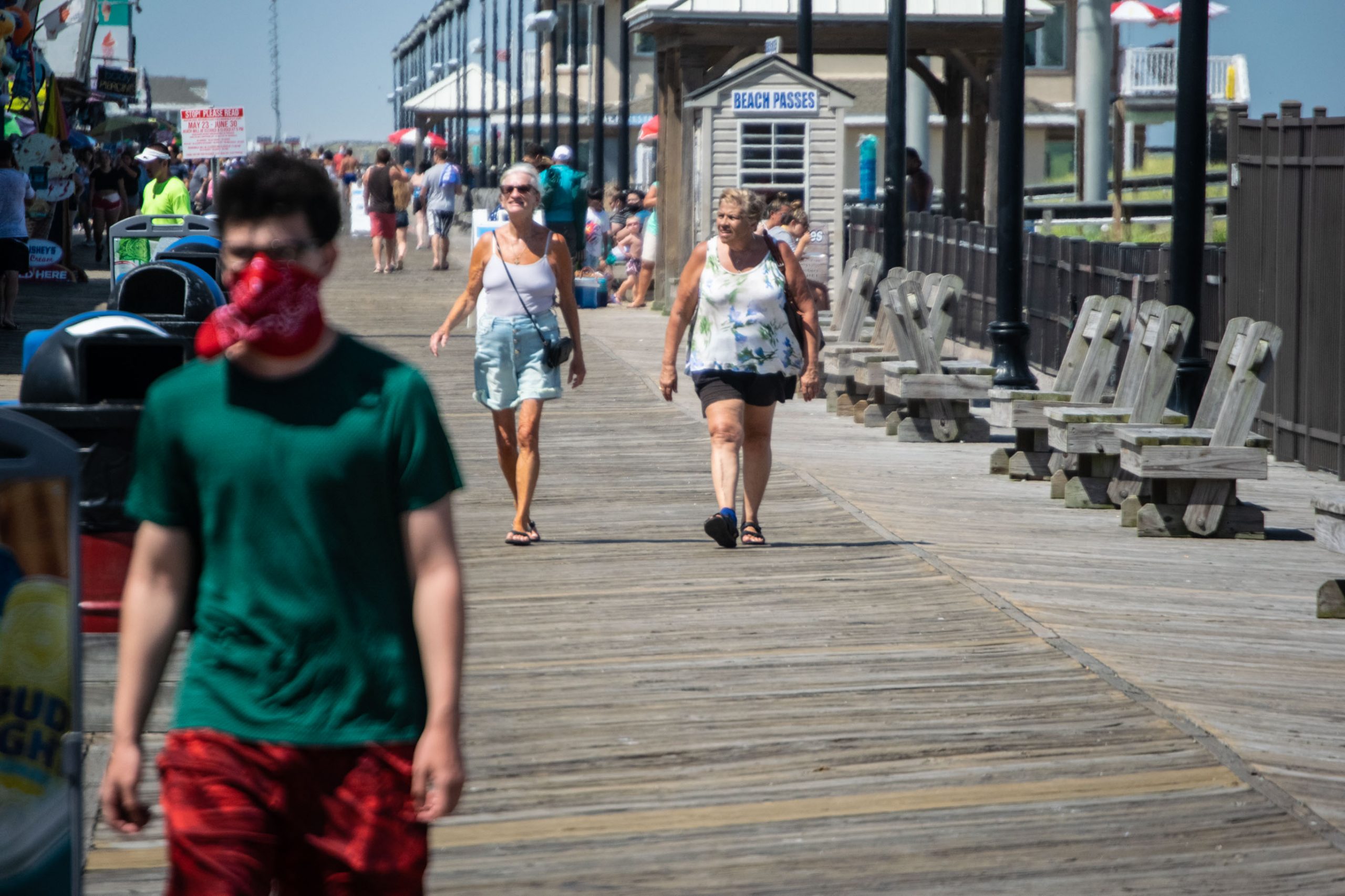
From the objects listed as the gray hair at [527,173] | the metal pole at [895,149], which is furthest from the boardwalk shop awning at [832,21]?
the gray hair at [527,173]

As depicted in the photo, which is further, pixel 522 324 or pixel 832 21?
pixel 832 21

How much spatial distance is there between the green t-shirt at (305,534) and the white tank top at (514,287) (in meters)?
5.93

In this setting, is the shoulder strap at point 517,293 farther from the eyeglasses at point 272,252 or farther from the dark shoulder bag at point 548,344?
the eyeglasses at point 272,252

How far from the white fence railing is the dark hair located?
70603 millimetres

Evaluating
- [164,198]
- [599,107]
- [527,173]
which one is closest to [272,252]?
[527,173]

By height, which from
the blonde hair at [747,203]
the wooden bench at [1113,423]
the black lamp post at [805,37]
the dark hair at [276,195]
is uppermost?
the black lamp post at [805,37]

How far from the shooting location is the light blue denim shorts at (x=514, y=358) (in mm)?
8992

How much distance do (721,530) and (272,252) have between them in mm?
5819

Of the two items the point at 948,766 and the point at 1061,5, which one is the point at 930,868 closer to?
the point at 948,766

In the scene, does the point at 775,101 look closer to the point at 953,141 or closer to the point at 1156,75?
the point at 953,141

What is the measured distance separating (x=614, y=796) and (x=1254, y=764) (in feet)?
6.11

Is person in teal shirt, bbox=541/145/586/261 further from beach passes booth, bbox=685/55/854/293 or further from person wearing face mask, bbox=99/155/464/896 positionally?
person wearing face mask, bbox=99/155/464/896

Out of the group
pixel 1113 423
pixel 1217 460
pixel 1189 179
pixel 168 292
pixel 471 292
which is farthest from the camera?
pixel 1189 179

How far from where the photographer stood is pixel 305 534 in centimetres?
301
